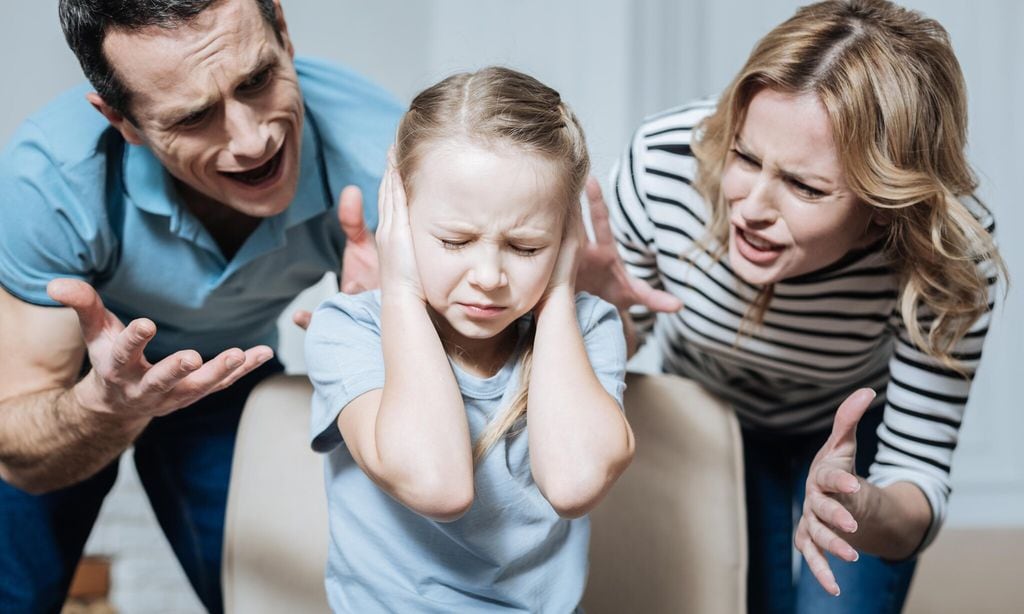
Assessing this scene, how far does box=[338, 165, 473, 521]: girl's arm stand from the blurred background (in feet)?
4.26

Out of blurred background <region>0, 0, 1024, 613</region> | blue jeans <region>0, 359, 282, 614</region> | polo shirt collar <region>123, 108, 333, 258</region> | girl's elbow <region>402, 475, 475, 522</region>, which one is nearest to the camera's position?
girl's elbow <region>402, 475, 475, 522</region>

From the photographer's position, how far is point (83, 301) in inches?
45.5

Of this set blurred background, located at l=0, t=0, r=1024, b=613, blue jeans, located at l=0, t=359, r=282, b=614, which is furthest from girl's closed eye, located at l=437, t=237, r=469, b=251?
blurred background, located at l=0, t=0, r=1024, b=613

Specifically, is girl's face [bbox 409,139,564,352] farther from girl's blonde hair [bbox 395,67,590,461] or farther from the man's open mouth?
the man's open mouth

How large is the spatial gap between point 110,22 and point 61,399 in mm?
442

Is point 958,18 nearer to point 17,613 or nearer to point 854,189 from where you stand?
point 854,189

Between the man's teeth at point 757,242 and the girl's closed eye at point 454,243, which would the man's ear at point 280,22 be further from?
the man's teeth at point 757,242

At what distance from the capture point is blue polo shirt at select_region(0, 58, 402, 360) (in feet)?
4.44

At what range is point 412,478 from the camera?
0.97m

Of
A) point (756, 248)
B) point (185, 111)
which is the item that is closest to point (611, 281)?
point (756, 248)

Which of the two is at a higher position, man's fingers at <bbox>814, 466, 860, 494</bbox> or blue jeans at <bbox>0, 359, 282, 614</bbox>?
man's fingers at <bbox>814, 466, 860, 494</bbox>

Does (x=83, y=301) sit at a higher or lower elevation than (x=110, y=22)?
lower

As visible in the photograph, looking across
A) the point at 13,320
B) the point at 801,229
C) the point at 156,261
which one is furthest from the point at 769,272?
the point at 13,320

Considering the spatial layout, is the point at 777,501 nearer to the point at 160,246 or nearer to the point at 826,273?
the point at 826,273
